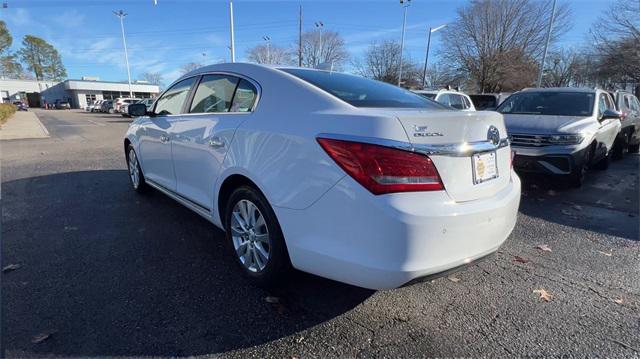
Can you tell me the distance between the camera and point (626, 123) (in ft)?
30.1

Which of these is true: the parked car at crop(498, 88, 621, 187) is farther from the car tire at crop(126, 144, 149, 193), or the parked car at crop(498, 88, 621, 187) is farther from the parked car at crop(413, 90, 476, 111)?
the car tire at crop(126, 144, 149, 193)

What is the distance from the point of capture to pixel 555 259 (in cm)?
346

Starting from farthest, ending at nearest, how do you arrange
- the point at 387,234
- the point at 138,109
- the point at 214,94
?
the point at 138,109 → the point at 214,94 → the point at 387,234

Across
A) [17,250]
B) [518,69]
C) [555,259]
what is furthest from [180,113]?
[518,69]

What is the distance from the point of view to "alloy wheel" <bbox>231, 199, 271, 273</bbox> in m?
2.66

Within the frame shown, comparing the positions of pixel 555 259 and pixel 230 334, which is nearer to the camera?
pixel 230 334

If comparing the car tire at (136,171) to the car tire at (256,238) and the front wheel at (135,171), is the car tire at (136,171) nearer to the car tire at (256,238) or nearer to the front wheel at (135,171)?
the front wheel at (135,171)

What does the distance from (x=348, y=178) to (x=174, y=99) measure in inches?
112

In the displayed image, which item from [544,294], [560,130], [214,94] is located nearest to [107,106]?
[214,94]

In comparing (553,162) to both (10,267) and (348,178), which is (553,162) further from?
(10,267)

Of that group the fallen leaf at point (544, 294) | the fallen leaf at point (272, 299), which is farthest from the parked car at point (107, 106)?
the fallen leaf at point (544, 294)

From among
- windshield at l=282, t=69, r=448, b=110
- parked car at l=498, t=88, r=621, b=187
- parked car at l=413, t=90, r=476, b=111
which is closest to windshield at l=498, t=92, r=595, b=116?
parked car at l=498, t=88, r=621, b=187

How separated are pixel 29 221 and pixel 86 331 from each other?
106 inches

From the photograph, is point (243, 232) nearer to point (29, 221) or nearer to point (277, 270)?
point (277, 270)
